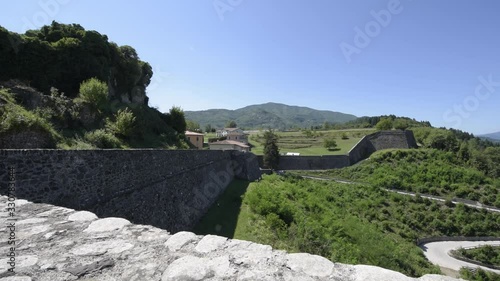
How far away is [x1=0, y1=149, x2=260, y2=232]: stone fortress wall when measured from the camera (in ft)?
16.6

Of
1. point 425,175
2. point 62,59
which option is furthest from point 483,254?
point 62,59

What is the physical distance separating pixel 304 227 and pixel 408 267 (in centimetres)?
855

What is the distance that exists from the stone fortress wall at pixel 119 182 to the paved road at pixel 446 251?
2194 centimetres

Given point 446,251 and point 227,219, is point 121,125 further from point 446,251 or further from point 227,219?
point 446,251

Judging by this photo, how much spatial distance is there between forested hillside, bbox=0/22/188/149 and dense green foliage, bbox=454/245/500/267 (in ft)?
98.6

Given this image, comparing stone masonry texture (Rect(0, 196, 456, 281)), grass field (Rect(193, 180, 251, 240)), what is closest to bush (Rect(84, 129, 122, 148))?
grass field (Rect(193, 180, 251, 240))

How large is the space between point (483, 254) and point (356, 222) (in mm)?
14360

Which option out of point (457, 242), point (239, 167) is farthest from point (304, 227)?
point (457, 242)

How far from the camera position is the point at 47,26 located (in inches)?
883

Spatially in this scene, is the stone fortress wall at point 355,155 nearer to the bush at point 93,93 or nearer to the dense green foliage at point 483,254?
the dense green foliage at point 483,254

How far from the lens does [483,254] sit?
82.2ft

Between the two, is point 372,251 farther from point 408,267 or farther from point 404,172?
point 404,172

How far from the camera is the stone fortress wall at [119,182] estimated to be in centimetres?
507

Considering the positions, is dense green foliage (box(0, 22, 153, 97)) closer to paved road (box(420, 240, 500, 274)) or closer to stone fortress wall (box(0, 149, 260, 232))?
stone fortress wall (box(0, 149, 260, 232))
